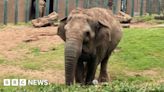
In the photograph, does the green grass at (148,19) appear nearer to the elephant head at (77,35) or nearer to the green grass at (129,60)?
the green grass at (129,60)

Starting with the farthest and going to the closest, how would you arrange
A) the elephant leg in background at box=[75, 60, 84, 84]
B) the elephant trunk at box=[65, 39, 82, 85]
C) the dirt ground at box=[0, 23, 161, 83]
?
the dirt ground at box=[0, 23, 161, 83], the elephant leg in background at box=[75, 60, 84, 84], the elephant trunk at box=[65, 39, 82, 85]

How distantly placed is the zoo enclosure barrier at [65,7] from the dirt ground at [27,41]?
2631 millimetres

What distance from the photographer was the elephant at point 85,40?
9.52m

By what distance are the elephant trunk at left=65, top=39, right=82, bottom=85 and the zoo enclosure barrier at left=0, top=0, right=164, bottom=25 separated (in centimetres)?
1151

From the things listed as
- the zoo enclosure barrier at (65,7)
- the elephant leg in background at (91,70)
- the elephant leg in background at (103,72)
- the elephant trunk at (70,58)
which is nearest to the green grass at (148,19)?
the zoo enclosure barrier at (65,7)

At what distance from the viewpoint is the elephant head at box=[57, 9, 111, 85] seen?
9.42 metres

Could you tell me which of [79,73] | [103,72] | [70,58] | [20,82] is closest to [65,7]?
[103,72]

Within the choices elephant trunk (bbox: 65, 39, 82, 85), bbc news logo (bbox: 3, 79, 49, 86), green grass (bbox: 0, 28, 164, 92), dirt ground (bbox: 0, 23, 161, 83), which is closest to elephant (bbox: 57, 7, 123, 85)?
elephant trunk (bbox: 65, 39, 82, 85)

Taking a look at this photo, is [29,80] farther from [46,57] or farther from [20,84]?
[46,57]

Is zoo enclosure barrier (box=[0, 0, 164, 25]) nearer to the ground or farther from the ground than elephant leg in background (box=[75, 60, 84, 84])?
farther from the ground

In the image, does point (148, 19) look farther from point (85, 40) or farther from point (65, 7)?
point (85, 40)

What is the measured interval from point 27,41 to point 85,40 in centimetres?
655

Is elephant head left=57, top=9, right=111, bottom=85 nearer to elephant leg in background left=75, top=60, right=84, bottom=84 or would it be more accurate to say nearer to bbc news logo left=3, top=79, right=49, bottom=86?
elephant leg in background left=75, top=60, right=84, bottom=84

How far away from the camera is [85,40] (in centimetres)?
1005
